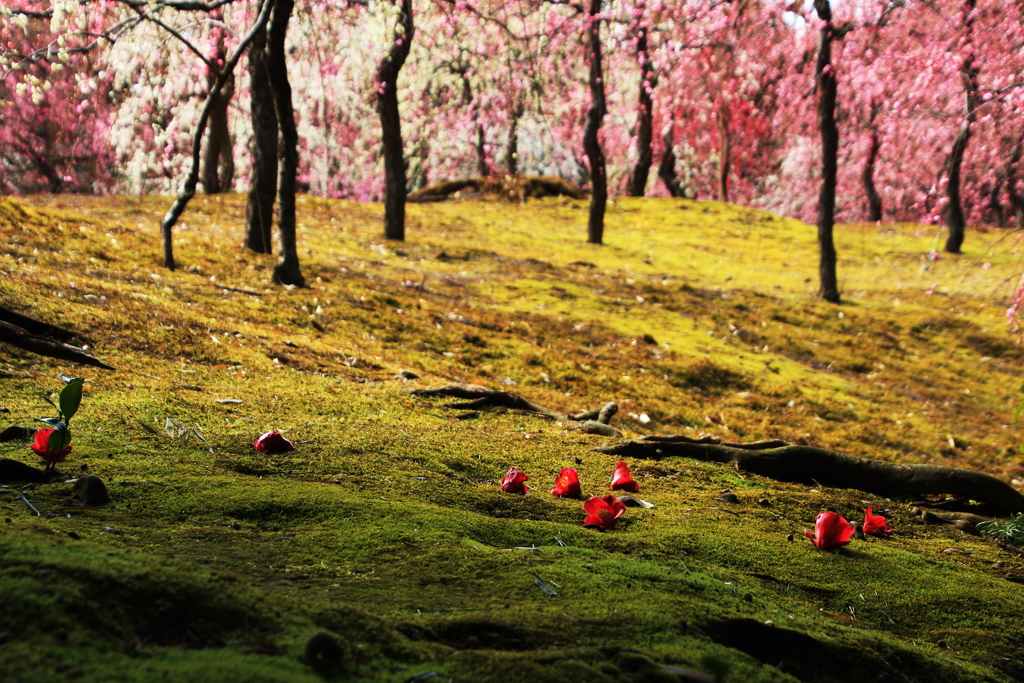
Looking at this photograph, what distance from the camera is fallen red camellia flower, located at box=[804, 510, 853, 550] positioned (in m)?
2.57

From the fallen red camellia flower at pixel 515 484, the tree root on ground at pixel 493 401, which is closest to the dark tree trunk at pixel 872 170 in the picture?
the tree root on ground at pixel 493 401

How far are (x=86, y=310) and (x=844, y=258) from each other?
19258 millimetres

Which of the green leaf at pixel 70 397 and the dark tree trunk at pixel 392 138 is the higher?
the dark tree trunk at pixel 392 138

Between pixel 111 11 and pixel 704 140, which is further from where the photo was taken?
pixel 704 140

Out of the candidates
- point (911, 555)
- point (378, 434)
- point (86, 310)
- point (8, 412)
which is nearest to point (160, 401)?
point (8, 412)

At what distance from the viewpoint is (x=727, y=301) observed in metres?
13.4

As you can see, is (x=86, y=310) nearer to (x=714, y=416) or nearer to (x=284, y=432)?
(x=284, y=432)

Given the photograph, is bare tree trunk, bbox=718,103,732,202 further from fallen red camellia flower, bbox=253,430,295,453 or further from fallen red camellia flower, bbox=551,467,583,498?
fallen red camellia flower, bbox=253,430,295,453

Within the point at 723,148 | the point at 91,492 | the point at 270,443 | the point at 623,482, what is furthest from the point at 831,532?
the point at 723,148

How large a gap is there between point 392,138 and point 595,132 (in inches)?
208

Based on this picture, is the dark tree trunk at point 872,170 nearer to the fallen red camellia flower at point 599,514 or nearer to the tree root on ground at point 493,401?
the tree root on ground at point 493,401

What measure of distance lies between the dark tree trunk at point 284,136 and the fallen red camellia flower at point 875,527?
277 inches

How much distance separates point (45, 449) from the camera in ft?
7.36

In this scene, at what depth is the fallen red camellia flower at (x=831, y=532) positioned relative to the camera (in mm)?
2574
